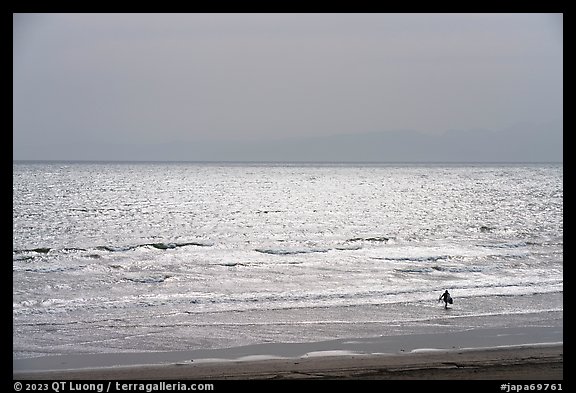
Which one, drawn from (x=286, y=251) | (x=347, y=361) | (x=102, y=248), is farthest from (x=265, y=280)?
(x=102, y=248)

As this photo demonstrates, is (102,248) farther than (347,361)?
Yes

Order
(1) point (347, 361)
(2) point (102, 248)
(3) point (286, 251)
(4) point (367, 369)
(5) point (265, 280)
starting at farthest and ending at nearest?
1. (2) point (102, 248)
2. (3) point (286, 251)
3. (5) point (265, 280)
4. (1) point (347, 361)
5. (4) point (367, 369)

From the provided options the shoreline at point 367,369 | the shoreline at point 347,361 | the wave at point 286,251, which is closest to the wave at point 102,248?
the wave at point 286,251

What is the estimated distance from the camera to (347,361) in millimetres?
10797

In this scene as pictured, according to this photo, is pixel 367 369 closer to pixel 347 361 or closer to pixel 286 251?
pixel 347 361

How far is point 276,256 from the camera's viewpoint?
27.5m

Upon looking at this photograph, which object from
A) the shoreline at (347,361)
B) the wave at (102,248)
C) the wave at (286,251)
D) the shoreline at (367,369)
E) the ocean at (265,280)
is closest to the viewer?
the shoreline at (367,369)

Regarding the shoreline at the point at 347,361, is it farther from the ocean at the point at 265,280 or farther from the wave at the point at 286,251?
the wave at the point at 286,251

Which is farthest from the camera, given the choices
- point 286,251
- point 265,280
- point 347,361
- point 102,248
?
point 102,248

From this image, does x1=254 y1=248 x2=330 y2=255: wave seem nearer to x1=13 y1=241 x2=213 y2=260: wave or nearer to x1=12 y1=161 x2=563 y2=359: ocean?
x1=12 y1=161 x2=563 y2=359: ocean

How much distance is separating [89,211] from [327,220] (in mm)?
20887

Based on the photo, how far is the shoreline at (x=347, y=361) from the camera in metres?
9.88

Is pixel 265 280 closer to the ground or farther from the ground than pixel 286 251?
closer to the ground
